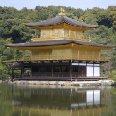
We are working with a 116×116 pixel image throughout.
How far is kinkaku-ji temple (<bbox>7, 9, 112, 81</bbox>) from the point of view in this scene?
44.6 m

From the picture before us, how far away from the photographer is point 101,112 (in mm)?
18969

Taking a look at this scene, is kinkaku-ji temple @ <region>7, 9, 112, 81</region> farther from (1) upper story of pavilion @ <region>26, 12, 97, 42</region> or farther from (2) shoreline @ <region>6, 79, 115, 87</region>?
(2) shoreline @ <region>6, 79, 115, 87</region>

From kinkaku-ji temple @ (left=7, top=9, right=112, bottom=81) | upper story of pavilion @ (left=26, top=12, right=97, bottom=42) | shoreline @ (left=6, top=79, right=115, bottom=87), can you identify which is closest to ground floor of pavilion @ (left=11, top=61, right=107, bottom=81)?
kinkaku-ji temple @ (left=7, top=9, right=112, bottom=81)

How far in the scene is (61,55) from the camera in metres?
45.6

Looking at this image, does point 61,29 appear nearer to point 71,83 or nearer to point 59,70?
point 59,70

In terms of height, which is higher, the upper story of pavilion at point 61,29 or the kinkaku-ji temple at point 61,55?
the upper story of pavilion at point 61,29

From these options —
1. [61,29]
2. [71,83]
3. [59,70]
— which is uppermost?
[61,29]

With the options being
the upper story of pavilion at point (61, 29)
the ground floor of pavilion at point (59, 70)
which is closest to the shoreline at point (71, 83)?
the ground floor of pavilion at point (59, 70)

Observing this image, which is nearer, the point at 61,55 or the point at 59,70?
the point at 61,55

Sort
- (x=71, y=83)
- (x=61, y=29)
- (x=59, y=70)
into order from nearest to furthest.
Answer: (x=71, y=83) → (x=59, y=70) → (x=61, y=29)

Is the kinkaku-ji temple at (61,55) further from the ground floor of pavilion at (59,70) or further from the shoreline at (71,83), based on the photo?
the shoreline at (71,83)

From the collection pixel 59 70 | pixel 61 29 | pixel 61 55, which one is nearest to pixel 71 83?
pixel 59 70

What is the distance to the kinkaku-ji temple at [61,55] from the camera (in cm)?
4459

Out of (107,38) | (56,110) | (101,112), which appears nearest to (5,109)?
(56,110)
